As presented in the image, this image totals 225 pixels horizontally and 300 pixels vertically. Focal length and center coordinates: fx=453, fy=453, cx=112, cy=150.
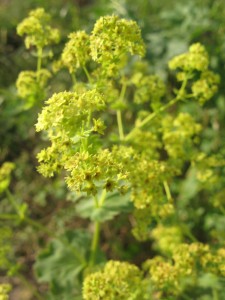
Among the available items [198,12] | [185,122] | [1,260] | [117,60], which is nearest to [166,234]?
[185,122]

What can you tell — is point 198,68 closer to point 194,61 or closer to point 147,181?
point 194,61

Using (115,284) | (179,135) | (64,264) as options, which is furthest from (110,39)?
(64,264)

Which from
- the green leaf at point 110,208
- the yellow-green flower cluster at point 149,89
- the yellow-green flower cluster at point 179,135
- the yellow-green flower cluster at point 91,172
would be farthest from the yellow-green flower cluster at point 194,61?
the yellow-green flower cluster at point 91,172

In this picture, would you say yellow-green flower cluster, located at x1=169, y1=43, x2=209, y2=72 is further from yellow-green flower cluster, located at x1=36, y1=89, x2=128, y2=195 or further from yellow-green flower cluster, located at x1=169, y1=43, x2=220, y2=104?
yellow-green flower cluster, located at x1=36, y1=89, x2=128, y2=195

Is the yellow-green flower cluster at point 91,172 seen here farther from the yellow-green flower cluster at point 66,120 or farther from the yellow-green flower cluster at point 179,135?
the yellow-green flower cluster at point 179,135

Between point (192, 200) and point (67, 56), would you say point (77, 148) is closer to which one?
point (67, 56)

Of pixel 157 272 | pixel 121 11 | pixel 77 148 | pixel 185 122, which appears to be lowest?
pixel 157 272
